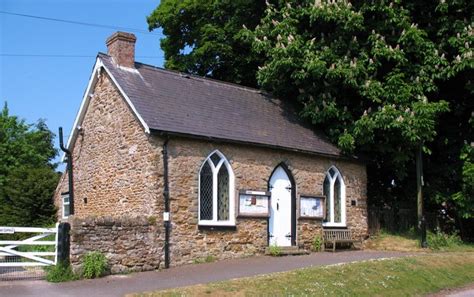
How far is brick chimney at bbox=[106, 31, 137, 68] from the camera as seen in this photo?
2019 centimetres

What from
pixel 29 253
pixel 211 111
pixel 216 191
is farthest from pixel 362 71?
pixel 29 253

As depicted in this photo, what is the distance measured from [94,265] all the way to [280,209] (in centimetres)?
782

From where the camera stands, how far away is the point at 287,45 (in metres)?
22.8

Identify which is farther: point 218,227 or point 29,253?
point 218,227

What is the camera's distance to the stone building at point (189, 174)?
55.1ft

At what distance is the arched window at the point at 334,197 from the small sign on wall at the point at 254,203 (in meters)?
3.36

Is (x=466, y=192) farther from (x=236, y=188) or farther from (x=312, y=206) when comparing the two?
(x=236, y=188)

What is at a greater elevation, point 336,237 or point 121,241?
point 121,241

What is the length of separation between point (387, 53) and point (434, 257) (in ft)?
26.8

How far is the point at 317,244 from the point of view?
20.9 metres

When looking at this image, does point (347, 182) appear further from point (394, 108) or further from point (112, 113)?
point (112, 113)

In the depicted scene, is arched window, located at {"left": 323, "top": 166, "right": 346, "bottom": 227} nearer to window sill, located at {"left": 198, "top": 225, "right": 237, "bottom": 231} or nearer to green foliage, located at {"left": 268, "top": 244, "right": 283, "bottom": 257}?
green foliage, located at {"left": 268, "top": 244, "right": 283, "bottom": 257}

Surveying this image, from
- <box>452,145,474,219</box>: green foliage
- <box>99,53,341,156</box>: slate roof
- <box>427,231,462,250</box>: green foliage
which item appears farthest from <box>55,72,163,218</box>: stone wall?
<box>452,145,474,219</box>: green foliage

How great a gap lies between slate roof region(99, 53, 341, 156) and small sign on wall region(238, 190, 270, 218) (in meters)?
1.73
